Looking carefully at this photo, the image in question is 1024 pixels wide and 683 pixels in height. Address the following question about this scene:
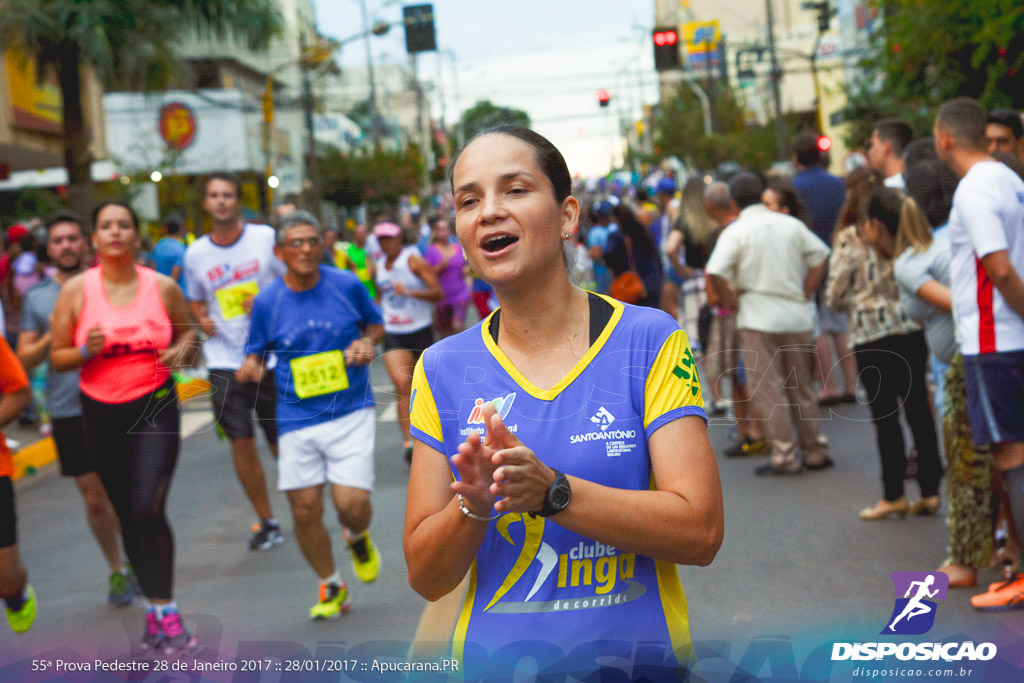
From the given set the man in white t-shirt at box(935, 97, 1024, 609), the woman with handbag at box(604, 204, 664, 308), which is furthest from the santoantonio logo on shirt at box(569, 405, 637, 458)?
the woman with handbag at box(604, 204, 664, 308)

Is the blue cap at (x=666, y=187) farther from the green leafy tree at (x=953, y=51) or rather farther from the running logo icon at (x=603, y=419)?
the running logo icon at (x=603, y=419)

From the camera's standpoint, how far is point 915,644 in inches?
119

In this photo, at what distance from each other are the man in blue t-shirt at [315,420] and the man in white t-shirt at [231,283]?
41.7 inches

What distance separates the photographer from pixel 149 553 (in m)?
4.95

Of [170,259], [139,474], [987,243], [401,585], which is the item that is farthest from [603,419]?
[170,259]

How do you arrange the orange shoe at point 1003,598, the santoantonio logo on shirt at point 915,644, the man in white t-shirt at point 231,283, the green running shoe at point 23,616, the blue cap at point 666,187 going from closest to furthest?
the santoantonio logo on shirt at point 915,644
the orange shoe at point 1003,598
the green running shoe at point 23,616
the man in white t-shirt at point 231,283
the blue cap at point 666,187

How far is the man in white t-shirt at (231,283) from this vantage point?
6.61 m

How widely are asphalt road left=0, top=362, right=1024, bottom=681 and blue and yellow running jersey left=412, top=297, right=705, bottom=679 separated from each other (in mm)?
681

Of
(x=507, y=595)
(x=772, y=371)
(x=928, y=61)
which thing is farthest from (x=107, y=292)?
(x=928, y=61)

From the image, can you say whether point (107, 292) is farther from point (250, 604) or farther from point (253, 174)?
point (253, 174)

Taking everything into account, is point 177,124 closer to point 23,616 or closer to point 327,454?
point 327,454

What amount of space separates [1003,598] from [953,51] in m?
13.1

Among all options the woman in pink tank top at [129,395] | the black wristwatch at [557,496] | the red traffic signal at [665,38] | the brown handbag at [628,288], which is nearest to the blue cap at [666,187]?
the brown handbag at [628,288]

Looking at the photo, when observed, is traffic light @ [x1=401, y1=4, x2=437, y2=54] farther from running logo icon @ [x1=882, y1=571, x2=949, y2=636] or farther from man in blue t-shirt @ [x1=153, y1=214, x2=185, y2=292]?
running logo icon @ [x1=882, y1=571, x2=949, y2=636]
